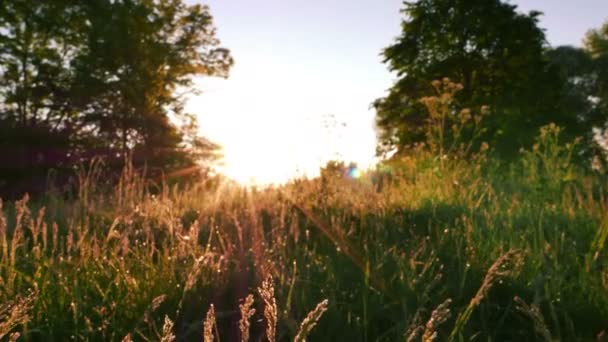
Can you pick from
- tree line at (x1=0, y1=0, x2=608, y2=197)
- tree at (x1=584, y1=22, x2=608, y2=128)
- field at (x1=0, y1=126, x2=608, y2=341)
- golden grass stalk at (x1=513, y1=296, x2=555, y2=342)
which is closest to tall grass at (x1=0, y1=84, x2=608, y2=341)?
field at (x1=0, y1=126, x2=608, y2=341)

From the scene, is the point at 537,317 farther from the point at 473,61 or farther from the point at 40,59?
the point at 40,59

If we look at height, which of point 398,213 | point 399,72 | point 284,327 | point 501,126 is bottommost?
point 284,327

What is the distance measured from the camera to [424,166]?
8523 millimetres

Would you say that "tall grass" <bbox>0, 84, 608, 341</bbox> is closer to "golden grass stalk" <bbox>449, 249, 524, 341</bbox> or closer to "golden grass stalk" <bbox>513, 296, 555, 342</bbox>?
"golden grass stalk" <bbox>449, 249, 524, 341</bbox>

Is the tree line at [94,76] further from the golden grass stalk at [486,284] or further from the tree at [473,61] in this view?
the golden grass stalk at [486,284]

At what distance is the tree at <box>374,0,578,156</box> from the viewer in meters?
19.0

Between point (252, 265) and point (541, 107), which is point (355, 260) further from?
point (541, 107)

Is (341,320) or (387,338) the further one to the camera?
(341,320)

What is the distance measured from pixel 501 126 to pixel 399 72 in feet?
16.4

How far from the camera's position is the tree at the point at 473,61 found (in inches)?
750

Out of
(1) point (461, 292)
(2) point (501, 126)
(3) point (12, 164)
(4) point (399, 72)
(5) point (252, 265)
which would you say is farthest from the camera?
(4) point (399, 72)

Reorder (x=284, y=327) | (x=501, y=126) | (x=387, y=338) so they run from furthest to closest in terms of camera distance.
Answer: (x=501, y=126), (x=284, y=327), (x=387, y=338)

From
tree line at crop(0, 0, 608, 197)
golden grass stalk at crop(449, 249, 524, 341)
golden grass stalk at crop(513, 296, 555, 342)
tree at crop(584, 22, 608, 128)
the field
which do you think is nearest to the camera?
golden grass stalk at crop(513, 296, 555, 342)

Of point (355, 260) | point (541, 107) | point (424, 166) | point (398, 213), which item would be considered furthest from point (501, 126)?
point (355, 260)
